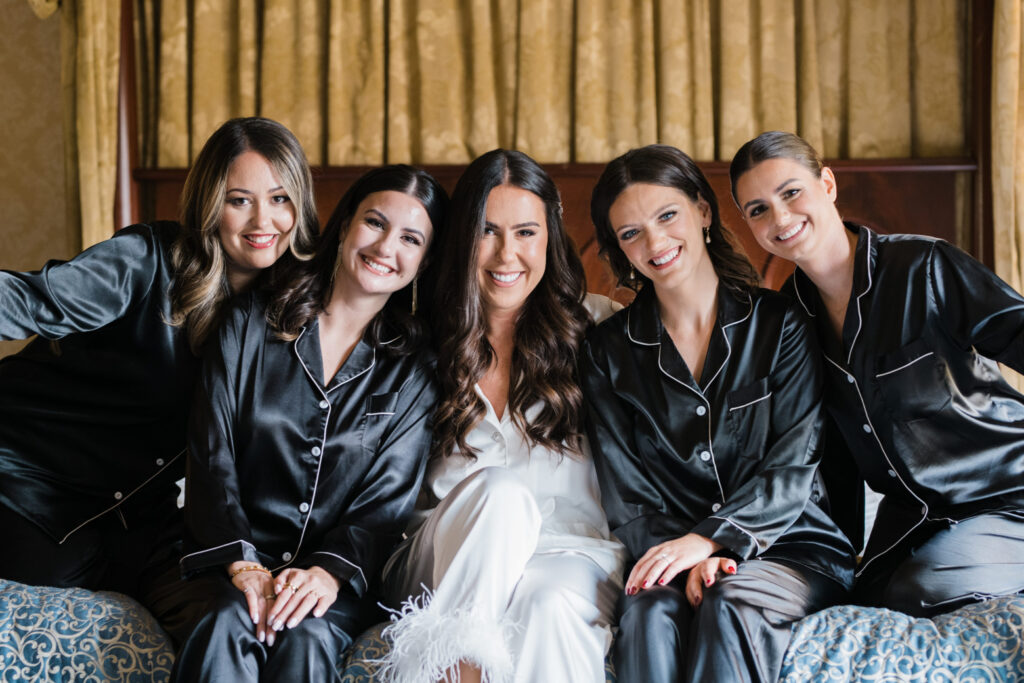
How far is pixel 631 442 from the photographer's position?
2164mm

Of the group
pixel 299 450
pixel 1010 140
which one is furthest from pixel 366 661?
pixel 1010 140

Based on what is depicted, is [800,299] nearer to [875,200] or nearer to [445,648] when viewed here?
[445,648]

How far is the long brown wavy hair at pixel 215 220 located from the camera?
220cm

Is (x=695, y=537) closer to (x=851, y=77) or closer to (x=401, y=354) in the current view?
(x=401, y=354)

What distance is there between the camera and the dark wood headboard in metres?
3.56

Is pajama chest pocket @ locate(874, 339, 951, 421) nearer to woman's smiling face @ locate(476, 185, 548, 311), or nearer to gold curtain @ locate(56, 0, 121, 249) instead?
woman's smiling face @ locate(476, 185, 548, 311)

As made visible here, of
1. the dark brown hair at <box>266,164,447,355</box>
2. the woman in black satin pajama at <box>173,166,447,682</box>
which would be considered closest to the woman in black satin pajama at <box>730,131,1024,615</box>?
the dark brown hair at <box>266,164,447,355</box>

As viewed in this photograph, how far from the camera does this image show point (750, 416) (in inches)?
82.4

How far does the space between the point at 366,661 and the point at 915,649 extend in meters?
1.04

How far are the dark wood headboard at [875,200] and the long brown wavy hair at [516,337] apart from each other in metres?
1.22

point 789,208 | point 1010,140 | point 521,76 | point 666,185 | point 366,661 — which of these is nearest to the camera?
point 366,661

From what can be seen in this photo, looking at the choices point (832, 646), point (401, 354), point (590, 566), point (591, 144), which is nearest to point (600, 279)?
point (591, 144)

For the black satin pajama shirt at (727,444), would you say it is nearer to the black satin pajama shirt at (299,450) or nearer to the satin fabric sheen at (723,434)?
the satin fabric sheen at (723,434)

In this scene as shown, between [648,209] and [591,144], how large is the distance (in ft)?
5.01
